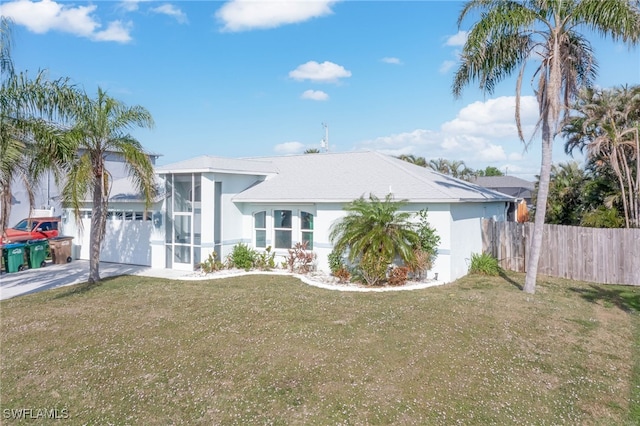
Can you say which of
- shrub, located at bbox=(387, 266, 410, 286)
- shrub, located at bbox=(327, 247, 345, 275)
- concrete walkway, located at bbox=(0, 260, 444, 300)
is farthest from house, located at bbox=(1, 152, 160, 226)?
shrub, located at bbox=(387, 266, 410, 286)

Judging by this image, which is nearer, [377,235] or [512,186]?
[377,235]

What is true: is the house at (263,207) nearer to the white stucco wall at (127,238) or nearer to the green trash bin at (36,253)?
the white stucco wall at (127,238)

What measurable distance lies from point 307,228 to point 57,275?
32.4 feet

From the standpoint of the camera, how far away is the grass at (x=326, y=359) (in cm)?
567

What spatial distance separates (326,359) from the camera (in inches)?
281

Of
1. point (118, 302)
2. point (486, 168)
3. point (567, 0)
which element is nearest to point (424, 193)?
point (567, 0)

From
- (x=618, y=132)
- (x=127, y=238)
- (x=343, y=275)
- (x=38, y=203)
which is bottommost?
(x=343, y=275)

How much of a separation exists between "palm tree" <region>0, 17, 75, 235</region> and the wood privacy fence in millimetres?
15531

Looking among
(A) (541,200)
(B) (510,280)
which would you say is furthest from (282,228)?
(A) (541,200)

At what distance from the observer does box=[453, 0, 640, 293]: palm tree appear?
1070 centimetres

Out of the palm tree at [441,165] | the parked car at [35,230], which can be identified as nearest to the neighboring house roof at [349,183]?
the parked car at [35,230]

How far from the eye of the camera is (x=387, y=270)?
44.5 ft

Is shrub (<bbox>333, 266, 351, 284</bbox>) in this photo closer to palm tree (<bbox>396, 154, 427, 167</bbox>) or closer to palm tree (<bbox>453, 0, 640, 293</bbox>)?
palm tree (<bbox>453, 0, 640, 293</bbox>)

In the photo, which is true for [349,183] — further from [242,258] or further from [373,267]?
[242,258]
